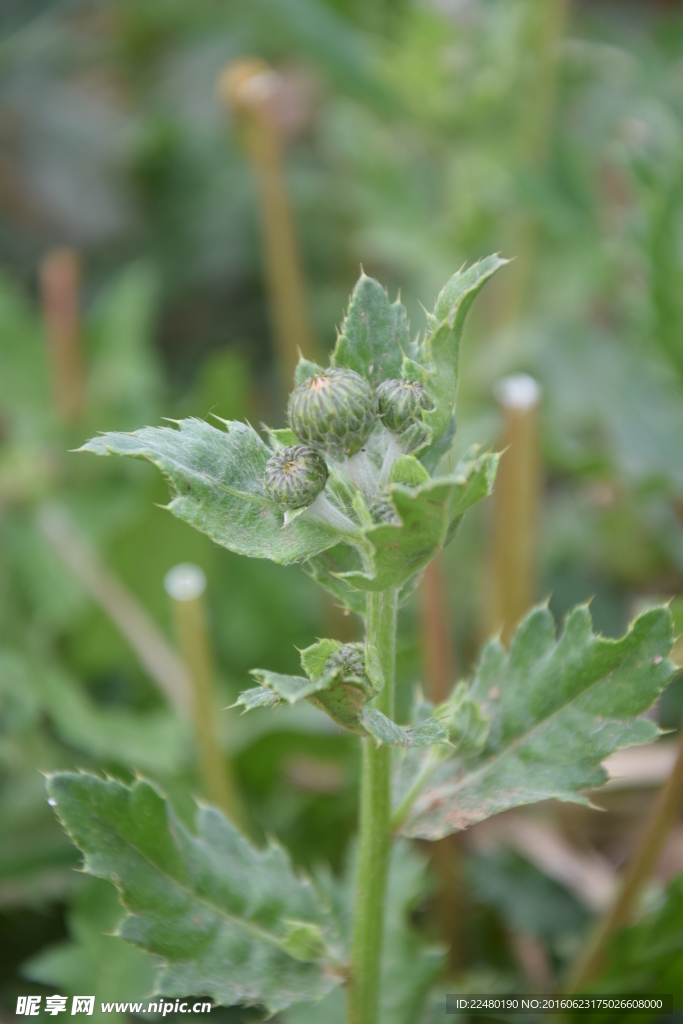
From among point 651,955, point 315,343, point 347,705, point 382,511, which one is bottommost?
point 651,955

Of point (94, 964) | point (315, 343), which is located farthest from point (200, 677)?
point (315, 343)

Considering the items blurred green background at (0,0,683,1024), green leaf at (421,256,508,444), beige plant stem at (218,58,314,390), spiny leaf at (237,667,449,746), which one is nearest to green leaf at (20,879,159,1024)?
blurred green background at (0,0,683,1024)

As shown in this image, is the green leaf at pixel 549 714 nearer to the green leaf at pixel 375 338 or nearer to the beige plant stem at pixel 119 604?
the green leaf at pixel 375 338

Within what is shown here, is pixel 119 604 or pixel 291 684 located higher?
pixel 119 604

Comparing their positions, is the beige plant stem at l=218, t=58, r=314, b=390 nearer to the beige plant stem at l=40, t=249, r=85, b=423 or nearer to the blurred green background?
the blurred green background

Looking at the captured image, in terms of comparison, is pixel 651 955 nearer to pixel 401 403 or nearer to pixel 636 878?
pixel 636 878

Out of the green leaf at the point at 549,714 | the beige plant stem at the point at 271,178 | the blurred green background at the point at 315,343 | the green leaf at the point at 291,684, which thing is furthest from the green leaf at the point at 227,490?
the beige plant stem at the point at 271,178

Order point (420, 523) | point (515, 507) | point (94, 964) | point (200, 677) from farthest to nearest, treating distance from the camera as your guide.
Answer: point (515, 507) → point (200, 677) → point (94, 964) → point (420, 523)

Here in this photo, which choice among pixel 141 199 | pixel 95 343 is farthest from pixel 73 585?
pixel 141 199
